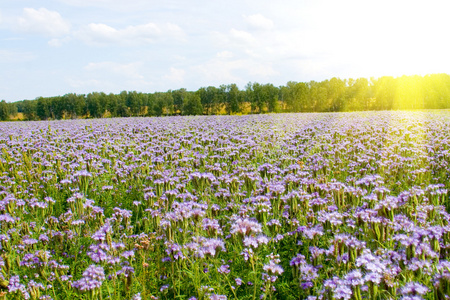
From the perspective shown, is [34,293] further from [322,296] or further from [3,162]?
[3,162]

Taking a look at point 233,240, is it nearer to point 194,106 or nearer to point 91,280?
point 91,280

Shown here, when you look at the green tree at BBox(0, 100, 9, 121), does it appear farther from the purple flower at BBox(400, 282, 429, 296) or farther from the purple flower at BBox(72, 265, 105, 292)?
the purple flower at BBox(400, 282, 429, 296)

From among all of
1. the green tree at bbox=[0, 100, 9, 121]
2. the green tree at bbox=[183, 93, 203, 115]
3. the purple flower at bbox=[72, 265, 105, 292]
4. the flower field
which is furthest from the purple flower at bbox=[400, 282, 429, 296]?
the green tree at bbox=[0, 100, 9, 121]

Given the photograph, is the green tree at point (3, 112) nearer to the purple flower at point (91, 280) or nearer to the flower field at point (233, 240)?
the flower field at point (233, 240)

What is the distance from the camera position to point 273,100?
101 m

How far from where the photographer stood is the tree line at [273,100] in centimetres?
9669

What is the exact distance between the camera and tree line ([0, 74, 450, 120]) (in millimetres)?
96688

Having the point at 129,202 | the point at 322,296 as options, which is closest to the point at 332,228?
the point at 322,296

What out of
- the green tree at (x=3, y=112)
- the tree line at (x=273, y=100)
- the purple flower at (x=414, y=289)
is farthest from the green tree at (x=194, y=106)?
the purple flower at (x=414, y=289)

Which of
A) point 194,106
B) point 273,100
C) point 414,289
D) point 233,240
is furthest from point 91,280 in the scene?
point 273,100

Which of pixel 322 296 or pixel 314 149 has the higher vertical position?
pixel 314 149

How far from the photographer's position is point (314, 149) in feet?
35.4

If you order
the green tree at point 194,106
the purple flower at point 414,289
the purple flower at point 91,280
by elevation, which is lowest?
the purple flower at point 91,280

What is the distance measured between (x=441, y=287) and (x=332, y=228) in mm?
1728
